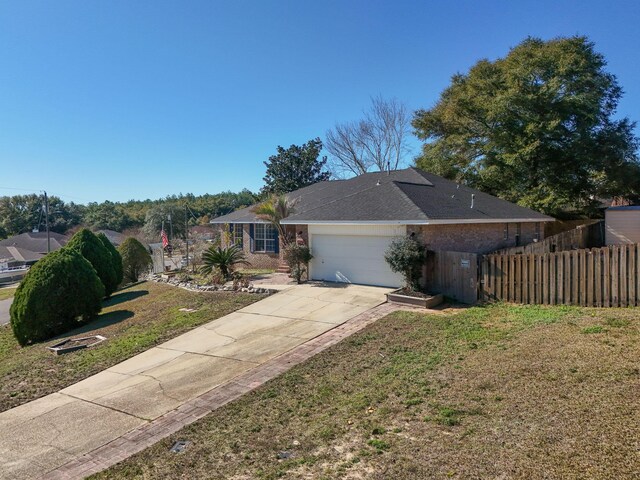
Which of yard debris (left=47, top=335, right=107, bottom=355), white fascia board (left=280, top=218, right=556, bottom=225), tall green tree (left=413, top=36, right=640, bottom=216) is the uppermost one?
tall green tree (left=413, top=36, right=640, bottom=216)

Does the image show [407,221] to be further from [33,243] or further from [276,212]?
[33,243]

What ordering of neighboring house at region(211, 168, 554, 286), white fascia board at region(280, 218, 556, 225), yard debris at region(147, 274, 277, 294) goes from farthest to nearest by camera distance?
1. yard debris at region(147, 274, 277, 294)
2. neighboring house at region(211, 168, 554, 286)
3. white fascia board at region(280, 218, 556, 225)

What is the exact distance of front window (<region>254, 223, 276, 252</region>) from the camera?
2106cm

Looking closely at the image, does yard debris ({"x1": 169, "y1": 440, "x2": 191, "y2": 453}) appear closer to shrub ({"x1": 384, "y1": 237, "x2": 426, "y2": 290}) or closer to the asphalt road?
shrub ({"x1": 384, "y1": 237, "x2": 426, "y2": 290})

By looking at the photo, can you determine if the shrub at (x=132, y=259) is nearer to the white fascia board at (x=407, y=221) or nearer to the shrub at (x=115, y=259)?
the shrub at (x=115, y=259)

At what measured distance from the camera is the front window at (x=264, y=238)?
21.1 m

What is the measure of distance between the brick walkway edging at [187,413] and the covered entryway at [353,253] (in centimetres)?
465

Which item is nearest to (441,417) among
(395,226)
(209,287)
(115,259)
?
(395,226)

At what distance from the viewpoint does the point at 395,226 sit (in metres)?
13.0

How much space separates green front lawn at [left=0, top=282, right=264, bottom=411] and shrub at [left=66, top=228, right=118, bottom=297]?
1933 millimetres

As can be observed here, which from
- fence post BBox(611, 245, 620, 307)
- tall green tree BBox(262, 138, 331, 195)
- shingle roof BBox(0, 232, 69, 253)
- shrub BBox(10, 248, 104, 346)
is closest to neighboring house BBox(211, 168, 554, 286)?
fence post BBox(611, 245, 620, 307)

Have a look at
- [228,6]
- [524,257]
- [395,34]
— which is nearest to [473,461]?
[524,257]

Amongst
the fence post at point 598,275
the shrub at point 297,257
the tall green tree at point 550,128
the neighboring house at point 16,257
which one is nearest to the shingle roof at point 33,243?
the neighboring house at point 16,257

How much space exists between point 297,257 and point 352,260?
2.09 m
